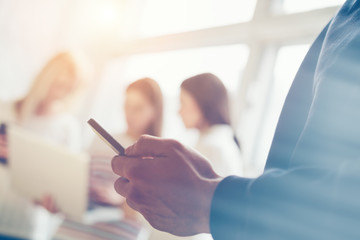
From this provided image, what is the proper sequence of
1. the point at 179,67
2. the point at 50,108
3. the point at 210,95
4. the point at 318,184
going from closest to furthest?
the point at 318,184 → the point at 210,95 → the point at 50,108 → the point at 179,67

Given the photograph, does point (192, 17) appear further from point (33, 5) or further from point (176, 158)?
point (176, 158)

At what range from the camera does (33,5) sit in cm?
224

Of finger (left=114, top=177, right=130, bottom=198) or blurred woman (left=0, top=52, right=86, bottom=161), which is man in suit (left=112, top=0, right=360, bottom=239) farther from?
blurred woman (left=0, top=52, right=86, bottom=161)

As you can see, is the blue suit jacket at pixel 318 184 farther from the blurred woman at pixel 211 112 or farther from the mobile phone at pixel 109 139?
the blurred woman at pixel 211 112

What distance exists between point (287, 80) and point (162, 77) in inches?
27.7

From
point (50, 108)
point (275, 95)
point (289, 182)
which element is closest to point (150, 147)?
point (289, 182)

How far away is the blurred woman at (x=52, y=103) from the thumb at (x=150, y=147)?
133cm

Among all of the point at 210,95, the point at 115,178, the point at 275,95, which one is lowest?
the point at 115,178

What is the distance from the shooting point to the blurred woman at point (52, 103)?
1.53m

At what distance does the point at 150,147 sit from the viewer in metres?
0.30

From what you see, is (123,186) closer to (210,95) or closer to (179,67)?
(210,95)

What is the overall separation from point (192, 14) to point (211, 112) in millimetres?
931

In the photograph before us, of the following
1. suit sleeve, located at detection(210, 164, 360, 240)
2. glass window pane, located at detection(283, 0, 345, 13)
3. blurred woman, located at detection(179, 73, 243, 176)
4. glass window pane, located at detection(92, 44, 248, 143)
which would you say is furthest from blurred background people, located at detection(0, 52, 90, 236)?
suit sleeve, located at detection(210, 164, 360, 240)

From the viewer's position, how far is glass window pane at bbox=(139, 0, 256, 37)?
155cm
